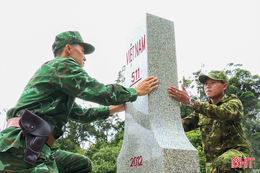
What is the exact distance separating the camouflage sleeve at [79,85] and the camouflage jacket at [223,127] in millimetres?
1514

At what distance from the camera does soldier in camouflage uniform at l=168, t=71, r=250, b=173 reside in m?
3.24

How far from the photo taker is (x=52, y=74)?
229cm

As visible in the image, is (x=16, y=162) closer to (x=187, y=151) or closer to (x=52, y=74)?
(x=52, y=74)

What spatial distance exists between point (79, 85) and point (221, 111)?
2110mm

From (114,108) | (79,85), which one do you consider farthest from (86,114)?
(79,85)

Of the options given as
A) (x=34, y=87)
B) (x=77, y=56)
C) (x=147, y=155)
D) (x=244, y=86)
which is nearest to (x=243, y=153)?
(x=147, y=155)

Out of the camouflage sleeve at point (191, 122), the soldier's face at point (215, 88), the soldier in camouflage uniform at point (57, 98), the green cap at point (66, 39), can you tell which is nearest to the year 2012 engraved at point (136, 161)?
the soldier in camouflage uniform at point (57, 98)

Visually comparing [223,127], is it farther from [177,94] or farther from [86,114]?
[86,114]

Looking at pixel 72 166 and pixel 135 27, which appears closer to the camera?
pixel 72 166

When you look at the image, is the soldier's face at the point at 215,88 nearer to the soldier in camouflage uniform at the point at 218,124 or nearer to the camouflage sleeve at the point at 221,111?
the soldier in camouflage uniform at the point at 218,124

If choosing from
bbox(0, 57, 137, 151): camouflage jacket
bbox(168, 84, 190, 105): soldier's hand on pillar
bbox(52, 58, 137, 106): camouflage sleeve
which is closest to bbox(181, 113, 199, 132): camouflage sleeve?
bbox(168, 84, 190, 105): soldier's hand on pillar

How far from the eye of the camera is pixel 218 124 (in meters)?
3.72

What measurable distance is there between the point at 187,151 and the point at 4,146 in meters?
1.87

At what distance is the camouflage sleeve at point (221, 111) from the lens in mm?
3352
